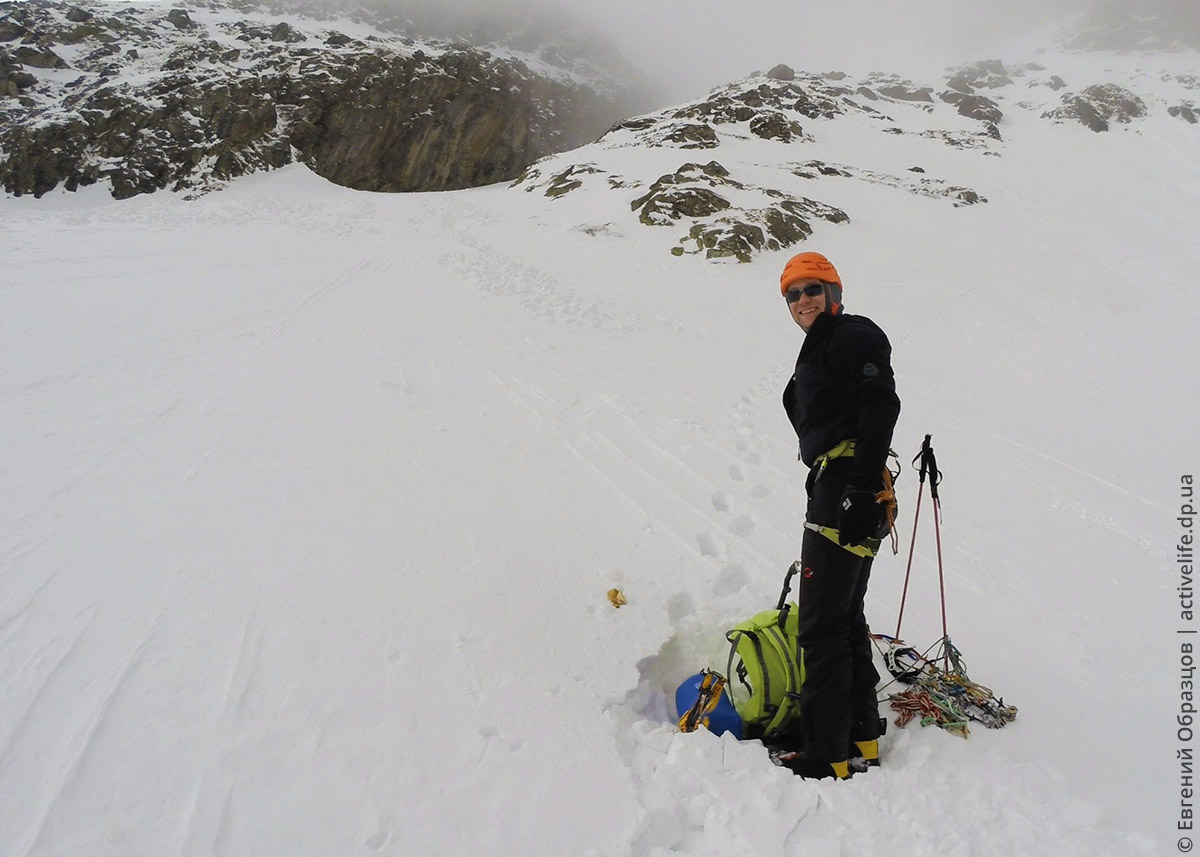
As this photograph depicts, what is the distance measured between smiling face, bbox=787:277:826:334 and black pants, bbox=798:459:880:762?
691 millimetres

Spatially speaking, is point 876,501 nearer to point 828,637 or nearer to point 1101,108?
point 828,637

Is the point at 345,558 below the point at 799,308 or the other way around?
below

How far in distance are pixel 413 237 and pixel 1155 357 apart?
17.4m

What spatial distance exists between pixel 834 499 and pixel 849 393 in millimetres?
490

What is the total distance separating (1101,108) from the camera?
4341 centimetres

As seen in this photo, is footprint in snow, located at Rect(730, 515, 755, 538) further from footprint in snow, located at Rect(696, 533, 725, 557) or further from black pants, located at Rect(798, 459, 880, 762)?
black pants, located at Rect(798, 459, 880, 762)

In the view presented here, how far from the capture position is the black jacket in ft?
7.91

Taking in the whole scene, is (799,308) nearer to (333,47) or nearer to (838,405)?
(838,405)

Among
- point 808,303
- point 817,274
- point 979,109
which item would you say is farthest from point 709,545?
point 979,109

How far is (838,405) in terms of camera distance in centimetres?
256

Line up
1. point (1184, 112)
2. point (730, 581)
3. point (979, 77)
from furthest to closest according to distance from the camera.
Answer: point (979, 77)
point (1184, 112)
point (730, 581)

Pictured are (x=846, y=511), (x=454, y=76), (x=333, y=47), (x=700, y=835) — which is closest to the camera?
(x=700, y=835)

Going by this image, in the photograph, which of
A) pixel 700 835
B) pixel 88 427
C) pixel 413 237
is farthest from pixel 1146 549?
pixel 413 237

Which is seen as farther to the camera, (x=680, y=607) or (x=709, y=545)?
(x=709, y=545)
